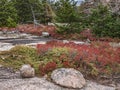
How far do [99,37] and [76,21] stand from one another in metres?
3.01

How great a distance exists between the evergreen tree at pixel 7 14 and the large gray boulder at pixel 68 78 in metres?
24.6

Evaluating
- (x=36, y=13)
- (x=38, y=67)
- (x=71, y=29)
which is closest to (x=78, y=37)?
(x=71, y=29)

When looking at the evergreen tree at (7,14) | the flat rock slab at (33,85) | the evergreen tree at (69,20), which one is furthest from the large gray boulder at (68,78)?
the evergreen tree at (7,14)

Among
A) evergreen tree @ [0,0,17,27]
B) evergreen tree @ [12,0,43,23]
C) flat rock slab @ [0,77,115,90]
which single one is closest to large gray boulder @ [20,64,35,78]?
flat rock slab @ [0,77,115,90]

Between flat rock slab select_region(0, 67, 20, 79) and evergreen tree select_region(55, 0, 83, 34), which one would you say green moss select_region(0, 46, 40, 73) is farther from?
evergreen tree select_region(55, 0, 83, 34)

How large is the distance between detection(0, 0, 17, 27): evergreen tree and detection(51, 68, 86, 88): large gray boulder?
24592 mm

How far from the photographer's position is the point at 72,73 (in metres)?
11.5

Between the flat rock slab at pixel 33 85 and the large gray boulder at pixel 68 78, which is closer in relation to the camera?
the flat rock slab at pixel 33 85

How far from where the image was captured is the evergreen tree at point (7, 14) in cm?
3547

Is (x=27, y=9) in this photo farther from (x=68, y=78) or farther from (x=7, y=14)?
(x=68, y=78)

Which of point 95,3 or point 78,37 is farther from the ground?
point 95,3

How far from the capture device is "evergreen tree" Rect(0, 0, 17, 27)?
116ft

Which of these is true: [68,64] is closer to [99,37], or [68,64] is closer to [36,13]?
[99,37]

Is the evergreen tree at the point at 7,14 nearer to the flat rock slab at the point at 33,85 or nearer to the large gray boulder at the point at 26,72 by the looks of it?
the large gray boulder at the point at 26,72
